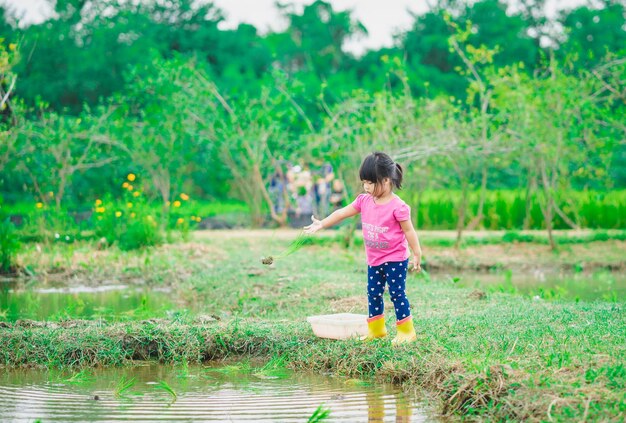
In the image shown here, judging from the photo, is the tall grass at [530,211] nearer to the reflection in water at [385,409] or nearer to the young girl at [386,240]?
the young girl at [386,240]

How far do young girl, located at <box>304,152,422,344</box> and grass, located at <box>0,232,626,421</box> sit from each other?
234mm

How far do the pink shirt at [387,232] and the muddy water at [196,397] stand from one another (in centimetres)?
94

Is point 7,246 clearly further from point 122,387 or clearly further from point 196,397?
point 196,397

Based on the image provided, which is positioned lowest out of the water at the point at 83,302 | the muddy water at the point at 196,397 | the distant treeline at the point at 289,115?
the muddy water at the point at 196,397

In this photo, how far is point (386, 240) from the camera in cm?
602

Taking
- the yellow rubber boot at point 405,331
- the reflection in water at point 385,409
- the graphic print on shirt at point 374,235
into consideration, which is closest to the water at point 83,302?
the graphic print on shirt at point 374,235

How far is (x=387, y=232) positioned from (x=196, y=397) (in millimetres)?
1726

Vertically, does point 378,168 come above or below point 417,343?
above

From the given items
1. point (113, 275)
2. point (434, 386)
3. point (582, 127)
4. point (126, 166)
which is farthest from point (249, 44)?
point (434, 386)

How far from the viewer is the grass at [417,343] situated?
458 cm

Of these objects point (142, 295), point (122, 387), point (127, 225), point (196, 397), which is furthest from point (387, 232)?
point (127, 225)

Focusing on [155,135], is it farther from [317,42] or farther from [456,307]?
[317,42]

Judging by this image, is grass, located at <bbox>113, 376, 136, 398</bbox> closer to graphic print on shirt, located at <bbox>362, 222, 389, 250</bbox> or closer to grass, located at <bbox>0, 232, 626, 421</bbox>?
grass, located at <bbox>0, 232, 626, 421</bbox>

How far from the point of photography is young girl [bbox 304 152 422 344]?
599 cm
